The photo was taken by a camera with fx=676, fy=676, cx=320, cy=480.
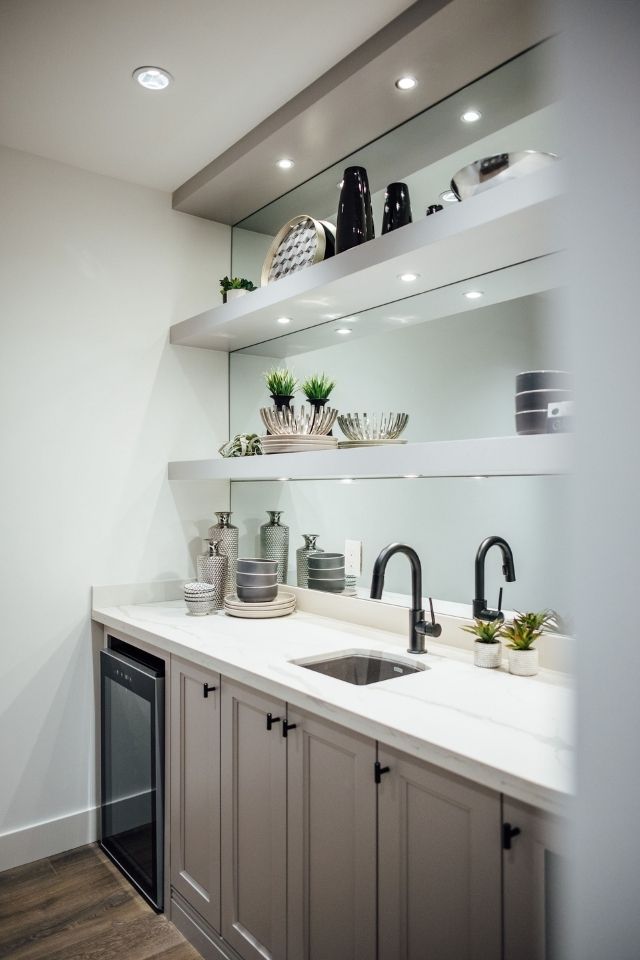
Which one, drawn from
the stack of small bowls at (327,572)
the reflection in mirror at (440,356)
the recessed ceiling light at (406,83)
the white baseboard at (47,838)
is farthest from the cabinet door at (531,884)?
the white baseboard at (47,838)

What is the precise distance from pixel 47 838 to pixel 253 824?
1.16 metres

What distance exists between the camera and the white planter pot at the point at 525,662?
1.60 metres

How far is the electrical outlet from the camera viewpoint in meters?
2.34

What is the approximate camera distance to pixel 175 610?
2.52 meters

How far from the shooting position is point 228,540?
2.66m

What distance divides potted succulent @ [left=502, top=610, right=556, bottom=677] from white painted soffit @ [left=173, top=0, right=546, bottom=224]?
138 cm

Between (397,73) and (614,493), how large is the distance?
194 centimetres

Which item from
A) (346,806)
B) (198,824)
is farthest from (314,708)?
(198,824)

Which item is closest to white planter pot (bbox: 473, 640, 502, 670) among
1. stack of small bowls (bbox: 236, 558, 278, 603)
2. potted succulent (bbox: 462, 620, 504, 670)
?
potted succulent (bbox: 462, 620, 504, 670)

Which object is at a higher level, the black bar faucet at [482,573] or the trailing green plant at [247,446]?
the trailing green plant at [247,446]

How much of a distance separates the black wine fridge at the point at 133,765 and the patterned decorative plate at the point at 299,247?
1.35m

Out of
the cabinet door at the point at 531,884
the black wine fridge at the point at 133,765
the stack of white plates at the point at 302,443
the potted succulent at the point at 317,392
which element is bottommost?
the black wine fridge at the point at 133,765

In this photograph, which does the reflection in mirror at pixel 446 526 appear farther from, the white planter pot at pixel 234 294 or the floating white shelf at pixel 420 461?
the white planter pot at pixel 234 294

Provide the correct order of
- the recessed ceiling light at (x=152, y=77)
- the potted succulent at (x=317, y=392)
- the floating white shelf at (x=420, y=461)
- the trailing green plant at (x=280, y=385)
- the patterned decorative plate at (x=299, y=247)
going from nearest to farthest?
the floating white shelf at (x=420, y=461), the recessed ceiling light at (x=152, y=77), the patterned decorative plate at (x=299, y=247), the potted succulent at (x=317, y=392), the trailing green plant at (x=280, y=385)
